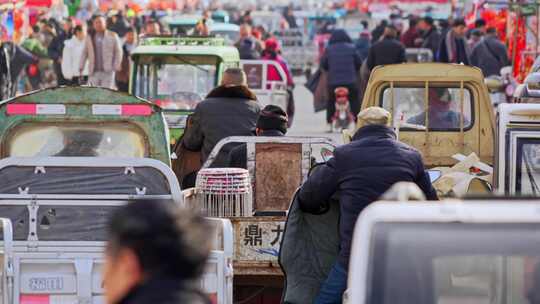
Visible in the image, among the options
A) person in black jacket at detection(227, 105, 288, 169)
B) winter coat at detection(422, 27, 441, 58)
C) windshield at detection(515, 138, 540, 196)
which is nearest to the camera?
windshield at detection(515, 138, 540, 196)

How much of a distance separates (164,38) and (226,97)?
254 inches

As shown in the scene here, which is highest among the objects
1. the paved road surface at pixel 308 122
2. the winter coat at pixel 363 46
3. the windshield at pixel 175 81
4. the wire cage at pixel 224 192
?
the wire cage at pixel 224 192

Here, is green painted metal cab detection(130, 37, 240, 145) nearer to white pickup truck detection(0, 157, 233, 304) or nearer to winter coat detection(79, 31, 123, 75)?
winter coat detection(79, 31, 123, 75)

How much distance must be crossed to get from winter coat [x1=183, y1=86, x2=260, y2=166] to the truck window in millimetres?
1060

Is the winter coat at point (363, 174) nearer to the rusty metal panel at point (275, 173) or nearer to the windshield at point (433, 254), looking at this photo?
the rusty metal panel at point (275, 173)

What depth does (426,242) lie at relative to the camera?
530 cm

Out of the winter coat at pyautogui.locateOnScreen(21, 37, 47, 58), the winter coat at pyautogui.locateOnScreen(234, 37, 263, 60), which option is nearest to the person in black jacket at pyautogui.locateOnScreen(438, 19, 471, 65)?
the winter coat at pyautogui.locateOnScreen(234, 37, 263, 60)

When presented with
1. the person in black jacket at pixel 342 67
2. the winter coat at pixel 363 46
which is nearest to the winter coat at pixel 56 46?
the winter coat at pixel 363 46

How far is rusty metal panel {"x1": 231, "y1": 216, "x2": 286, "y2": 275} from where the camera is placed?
977cm

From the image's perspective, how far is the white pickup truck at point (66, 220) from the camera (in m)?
8.52

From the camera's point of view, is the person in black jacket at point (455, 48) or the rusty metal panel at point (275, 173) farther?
the person in black jacket at point (455, 48)

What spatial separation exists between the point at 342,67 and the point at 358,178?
1798 centimetres

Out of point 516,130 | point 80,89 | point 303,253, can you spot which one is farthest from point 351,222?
point 80,89

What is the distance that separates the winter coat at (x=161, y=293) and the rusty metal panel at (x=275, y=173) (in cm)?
682
